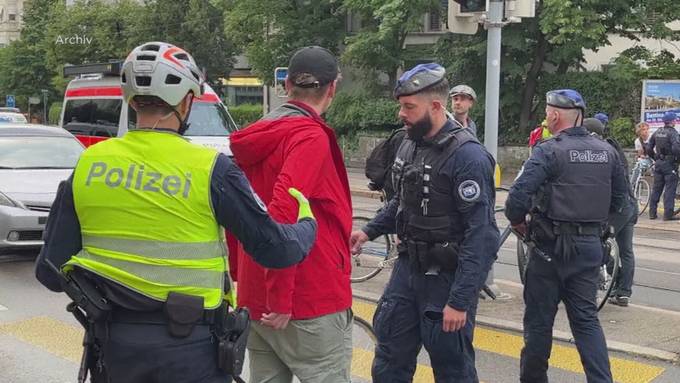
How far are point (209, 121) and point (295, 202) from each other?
11.1 m

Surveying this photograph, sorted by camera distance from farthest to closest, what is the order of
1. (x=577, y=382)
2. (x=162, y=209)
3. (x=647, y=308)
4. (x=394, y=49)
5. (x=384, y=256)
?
(x=394, y=49) → (x=384, y=256) → (x=647, y=308) → (x=577, y=382) → (x=162, y=209)

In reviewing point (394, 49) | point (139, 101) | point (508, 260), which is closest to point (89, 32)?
point (394, 49)

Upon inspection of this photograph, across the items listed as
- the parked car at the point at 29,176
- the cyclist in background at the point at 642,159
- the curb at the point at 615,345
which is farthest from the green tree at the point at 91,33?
the curb at the point at 615,345

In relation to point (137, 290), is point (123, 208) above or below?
above

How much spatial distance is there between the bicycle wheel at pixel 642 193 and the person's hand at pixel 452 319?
1279 centimetres

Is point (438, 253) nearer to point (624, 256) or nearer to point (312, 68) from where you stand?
point (312, 68)

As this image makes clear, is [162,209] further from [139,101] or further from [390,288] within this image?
[390,288]

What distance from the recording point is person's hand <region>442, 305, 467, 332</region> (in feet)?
11.5

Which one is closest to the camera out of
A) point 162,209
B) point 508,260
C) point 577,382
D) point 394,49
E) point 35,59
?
point 162,209

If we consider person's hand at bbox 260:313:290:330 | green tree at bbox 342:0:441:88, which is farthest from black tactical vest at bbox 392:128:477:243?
green tree at bbox 342:0:441:88

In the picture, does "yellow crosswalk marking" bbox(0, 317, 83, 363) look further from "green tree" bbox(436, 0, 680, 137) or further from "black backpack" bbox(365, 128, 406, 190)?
"green tree" bbox(436, 0, 680, 137)

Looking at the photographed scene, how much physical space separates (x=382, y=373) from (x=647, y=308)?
13.1 ft

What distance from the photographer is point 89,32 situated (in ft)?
139

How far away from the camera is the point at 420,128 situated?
3.71m
